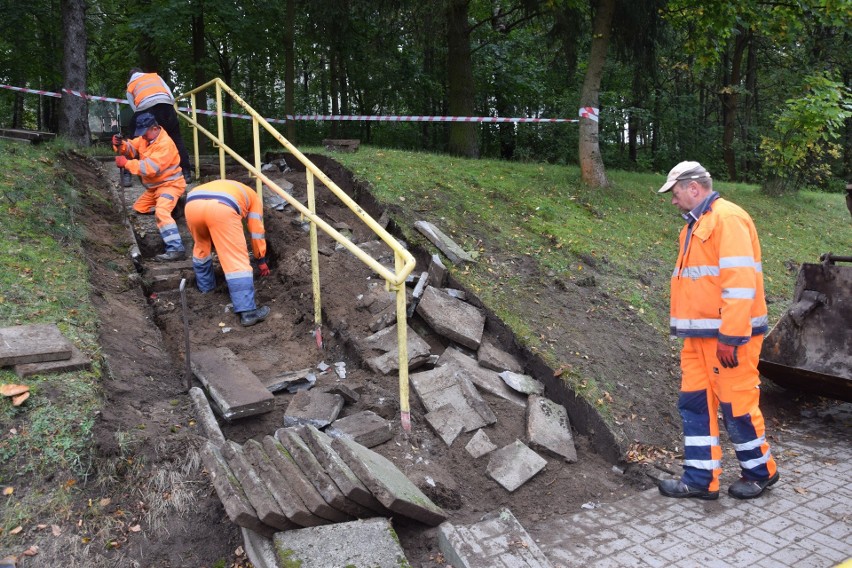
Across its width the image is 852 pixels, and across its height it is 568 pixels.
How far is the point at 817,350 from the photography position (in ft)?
17.8

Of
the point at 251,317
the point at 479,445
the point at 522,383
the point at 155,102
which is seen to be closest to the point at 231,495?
the point at 479,445

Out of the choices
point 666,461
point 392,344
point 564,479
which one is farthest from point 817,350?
point 392,344

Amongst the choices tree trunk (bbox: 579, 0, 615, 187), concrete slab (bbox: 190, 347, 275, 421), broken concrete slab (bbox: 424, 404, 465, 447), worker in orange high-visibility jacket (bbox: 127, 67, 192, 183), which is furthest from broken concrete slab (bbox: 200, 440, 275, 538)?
tree trunk (bbox: 579, 0, 615, 187)

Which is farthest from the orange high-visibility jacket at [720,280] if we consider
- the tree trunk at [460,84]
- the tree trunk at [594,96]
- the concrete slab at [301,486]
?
the tree trunk at [460,84]

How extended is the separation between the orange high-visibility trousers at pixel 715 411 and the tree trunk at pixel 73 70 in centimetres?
961

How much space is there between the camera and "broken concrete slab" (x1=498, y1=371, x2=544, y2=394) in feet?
16.5

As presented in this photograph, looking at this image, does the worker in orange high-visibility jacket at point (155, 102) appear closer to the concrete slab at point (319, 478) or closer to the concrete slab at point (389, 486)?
the concrete slab at point (319, 478)

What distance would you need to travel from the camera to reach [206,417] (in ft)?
12.8

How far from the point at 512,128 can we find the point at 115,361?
15.5 metres

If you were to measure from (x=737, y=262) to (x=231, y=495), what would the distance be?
315cm

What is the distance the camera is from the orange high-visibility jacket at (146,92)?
7062mm

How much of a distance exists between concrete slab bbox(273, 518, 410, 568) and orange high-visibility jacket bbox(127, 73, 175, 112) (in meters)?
5.69

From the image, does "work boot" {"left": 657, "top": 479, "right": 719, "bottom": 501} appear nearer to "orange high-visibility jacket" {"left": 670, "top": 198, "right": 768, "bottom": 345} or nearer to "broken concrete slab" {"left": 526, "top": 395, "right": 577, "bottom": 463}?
"broken concrete slab" {"left": 526, "top": 395, "right": 577, "bottom": 463}

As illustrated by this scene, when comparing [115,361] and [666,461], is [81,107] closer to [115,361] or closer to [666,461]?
[115,361]
